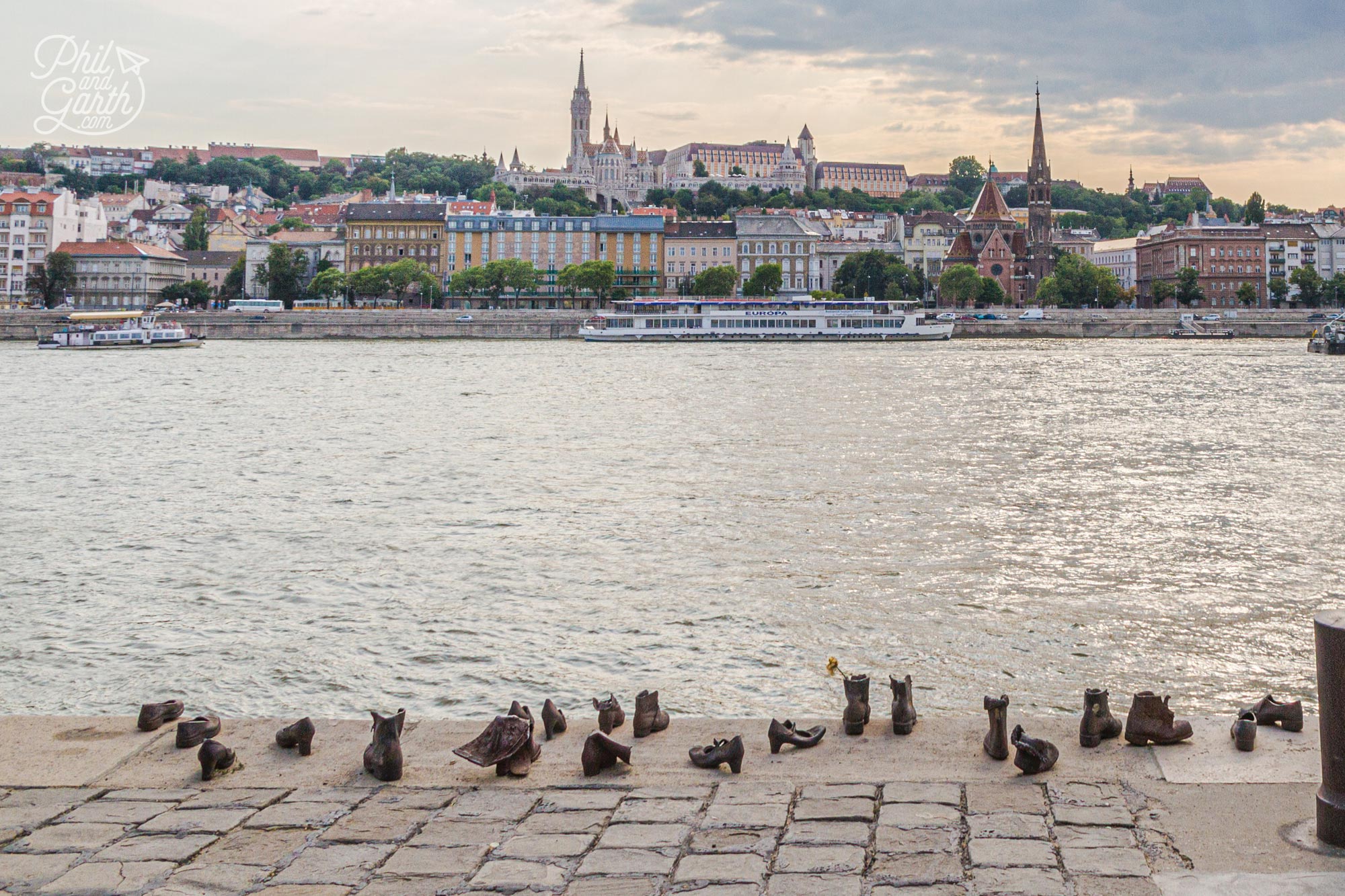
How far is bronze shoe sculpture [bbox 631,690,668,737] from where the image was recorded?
5.48m

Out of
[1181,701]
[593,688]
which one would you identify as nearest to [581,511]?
[593,688]

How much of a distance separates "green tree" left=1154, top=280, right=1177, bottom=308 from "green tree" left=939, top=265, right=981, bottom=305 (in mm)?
15050

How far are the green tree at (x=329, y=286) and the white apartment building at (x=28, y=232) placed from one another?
21.9 metres

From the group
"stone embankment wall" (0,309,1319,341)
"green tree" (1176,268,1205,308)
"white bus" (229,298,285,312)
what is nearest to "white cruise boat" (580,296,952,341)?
"stone embankment wall" (0,309,1319,341)

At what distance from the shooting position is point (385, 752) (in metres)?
4.91

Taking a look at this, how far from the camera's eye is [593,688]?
797 centimetres

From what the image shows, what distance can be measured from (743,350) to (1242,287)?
2243 inches

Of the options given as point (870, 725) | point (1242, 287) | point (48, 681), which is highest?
point (1242, 287)

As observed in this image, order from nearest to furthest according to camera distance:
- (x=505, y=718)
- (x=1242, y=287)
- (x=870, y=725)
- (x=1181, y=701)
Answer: (x=505, y=718), (x=870, y=725), (x=1181, y=701), (x=1242, y=287)

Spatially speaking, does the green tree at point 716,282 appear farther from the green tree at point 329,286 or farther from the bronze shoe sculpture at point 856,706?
the bronze shoe sculpture at point 856,706

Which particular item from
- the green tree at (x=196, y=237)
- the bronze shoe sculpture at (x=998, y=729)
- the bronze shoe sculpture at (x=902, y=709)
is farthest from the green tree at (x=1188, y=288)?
the bronze shoe sculpture at (x=998, y=729)

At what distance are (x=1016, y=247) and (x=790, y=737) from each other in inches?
4738

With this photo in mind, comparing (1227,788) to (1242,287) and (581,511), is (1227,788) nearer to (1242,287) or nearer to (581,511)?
(581,511)

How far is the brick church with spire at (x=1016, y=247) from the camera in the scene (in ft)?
380
